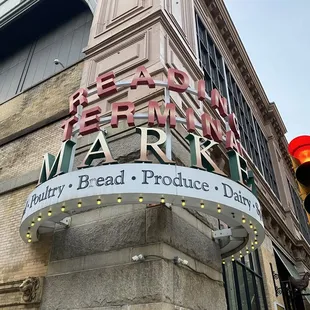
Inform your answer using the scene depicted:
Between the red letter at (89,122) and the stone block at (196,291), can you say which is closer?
the stone block at (196,291)

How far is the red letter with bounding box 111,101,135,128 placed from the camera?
6086 mm

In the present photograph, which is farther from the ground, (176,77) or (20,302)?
(176,77)

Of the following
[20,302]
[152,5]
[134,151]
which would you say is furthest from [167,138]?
[152,5]

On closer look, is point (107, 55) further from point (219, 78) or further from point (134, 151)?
point (219, 78)

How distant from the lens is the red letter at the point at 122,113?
6.09 m

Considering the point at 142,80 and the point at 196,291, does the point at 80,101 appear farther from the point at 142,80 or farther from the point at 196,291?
the point at 196,291

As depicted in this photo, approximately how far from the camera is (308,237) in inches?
952

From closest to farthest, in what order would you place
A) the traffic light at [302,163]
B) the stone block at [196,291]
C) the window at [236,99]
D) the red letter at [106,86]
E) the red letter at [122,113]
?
the traffic light at [302,163], the stone block at [196,291], the red letter at [122,113], the red letter at [106,86], the window at [236,99]

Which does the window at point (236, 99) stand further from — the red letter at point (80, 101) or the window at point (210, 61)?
the red letter at point (80, 101)

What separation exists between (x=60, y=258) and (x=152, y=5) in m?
7.82

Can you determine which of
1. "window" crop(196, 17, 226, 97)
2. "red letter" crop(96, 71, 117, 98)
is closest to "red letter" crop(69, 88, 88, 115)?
"red letter" crop(96, 71, 117, 98)

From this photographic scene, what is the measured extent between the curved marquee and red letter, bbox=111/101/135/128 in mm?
1327

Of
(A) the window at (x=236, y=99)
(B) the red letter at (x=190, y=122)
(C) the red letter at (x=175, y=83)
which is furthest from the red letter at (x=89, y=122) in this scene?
(A) the window at (x=236, y=99)

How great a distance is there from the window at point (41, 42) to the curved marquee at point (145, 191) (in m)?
8.33
